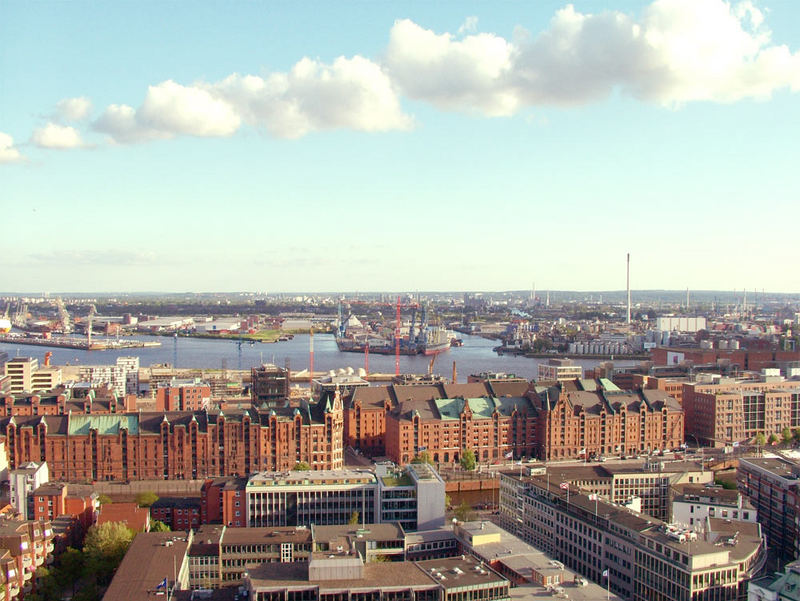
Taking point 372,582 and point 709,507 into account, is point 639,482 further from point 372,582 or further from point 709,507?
point 372,582

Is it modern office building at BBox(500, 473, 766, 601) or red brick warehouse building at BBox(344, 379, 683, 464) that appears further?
red brick warehouse building at BBox(344, 379, 683, 464)

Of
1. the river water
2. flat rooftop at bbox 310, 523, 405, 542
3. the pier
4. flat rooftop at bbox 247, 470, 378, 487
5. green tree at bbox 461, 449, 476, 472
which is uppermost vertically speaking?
flat rooftop at bbox 247, 470, 378, 487

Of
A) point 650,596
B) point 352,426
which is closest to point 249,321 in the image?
point 352,426

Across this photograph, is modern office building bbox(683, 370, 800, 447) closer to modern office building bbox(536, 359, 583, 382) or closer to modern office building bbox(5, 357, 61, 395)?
modern office building bbox(536, 359, 583, 382)

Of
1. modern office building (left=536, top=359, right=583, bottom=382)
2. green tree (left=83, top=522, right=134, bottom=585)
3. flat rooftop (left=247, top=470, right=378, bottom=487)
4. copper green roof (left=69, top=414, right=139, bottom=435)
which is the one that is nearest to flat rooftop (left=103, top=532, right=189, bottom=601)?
green tree (left=83, top=522, right=134, bottom=585)

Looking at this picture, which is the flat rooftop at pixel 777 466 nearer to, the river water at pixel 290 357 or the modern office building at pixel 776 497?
the modern office building at pixel 776 497

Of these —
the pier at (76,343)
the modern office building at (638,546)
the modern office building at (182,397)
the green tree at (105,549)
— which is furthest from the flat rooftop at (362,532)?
the pier at (76,343)

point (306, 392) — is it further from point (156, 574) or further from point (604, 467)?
point (156, 574)
